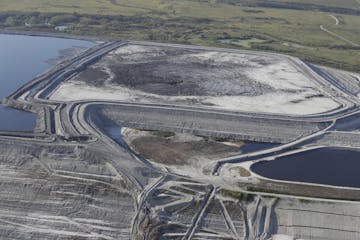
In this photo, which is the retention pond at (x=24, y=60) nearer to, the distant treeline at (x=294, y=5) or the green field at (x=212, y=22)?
the green field at (x=212, y=22)

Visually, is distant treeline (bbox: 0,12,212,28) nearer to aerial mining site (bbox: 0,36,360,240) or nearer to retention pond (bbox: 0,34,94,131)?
retention pond (bbox: 0,34,94,131)

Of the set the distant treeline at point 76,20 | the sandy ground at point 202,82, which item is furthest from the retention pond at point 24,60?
the distant treeline at point 76,20

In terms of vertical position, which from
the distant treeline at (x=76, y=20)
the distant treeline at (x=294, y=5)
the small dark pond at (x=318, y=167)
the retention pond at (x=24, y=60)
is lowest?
the small dark pond at (x=318, y=167)

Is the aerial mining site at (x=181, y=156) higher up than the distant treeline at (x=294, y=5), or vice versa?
the distant treeline at (x=294, y=5)

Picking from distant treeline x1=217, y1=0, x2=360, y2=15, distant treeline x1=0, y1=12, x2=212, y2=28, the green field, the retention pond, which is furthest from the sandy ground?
distant treeline x1=217, y1=0, x2=360, y2=15

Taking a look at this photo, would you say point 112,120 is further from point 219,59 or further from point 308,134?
point 219,59

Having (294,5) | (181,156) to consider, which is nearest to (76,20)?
(181,156)

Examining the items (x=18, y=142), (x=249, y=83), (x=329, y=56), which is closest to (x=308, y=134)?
(x=249, y=83)

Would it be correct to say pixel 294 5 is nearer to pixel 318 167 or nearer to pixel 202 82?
pixel 202 82

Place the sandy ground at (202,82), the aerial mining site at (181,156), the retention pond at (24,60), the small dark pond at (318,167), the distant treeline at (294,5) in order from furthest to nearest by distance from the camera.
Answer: the distant treeline at (294,5), the sandy ground at (202,82), the retention pond at (24,60), the small dark pond at (318,167), the aerial mining site at (181,156)
